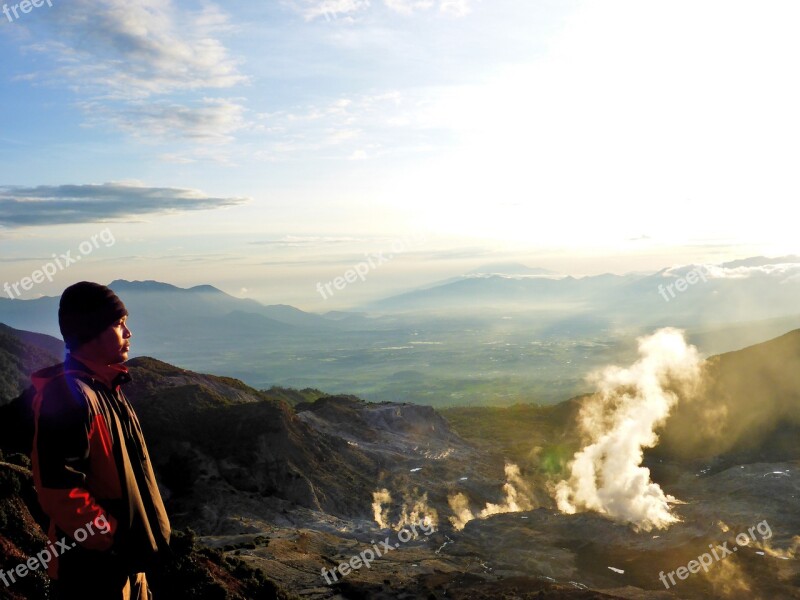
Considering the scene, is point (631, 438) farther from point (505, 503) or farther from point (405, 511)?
point (405, 511)

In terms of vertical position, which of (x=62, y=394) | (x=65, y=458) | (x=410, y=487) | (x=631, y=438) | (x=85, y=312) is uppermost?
(x=85, y=312)

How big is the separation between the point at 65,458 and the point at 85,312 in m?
1.27

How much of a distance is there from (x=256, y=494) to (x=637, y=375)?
56146 mm

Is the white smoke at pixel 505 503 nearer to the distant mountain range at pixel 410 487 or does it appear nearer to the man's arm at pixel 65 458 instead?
the distant mountain range at pixel 410 487

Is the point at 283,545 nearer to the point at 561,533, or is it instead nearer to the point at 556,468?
the point at 561,533

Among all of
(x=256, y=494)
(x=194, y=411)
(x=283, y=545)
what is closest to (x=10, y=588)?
(x=283, y=545)

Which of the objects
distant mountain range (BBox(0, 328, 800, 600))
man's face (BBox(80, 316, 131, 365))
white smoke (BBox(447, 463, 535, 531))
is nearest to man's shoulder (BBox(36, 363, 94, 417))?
man's face (BBox(80, 316, 131, 365))

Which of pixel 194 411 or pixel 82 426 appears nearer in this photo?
pixel 82 426

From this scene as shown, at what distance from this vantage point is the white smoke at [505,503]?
50.0 m

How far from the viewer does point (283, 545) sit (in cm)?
3353

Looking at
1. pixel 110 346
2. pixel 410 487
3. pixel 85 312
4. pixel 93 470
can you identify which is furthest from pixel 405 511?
pixel 85 312

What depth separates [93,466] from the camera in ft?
14.6

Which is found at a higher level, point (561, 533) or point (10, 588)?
point (10, 588)

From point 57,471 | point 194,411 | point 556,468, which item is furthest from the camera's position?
point 556,468
